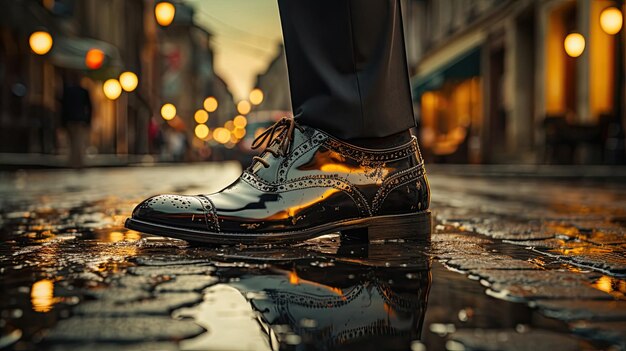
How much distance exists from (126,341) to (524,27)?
724 inches

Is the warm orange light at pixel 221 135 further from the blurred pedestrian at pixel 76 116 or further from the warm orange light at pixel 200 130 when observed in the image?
the blurred pedestrian at pixel 76 116

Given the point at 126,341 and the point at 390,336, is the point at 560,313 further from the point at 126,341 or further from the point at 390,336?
the point at 126,341

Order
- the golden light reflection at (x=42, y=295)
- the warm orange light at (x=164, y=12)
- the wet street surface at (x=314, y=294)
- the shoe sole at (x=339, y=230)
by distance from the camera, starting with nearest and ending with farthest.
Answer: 1. the wet street surface at (x=314, y=294)
2. the golden light reflection at (x=42, y=295)
3. the shoe sole at (x=339, y=230)
4. the warm orange light at (x=164, y=12)

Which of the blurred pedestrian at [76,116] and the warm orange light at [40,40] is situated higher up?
the warm orange light at [40,40]

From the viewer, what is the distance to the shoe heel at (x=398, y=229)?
2184mm

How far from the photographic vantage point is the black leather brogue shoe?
79.0 inches

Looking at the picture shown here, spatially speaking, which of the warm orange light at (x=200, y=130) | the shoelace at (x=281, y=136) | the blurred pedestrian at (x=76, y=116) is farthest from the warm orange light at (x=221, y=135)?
the shoelace at (x=281, y=136)

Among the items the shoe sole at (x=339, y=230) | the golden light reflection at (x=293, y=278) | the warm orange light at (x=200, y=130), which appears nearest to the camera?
the golden light reflection at (x=293, y=278)

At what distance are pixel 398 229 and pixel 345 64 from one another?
519mm

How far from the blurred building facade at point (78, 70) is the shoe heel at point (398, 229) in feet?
43.7

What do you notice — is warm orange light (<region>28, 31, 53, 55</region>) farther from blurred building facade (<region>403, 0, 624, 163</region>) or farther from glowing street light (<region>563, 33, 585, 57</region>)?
glowing street light (<region>563, 33, 585, 57</region>)

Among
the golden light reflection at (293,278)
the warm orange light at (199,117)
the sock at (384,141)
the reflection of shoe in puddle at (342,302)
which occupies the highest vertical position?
the warm orange light at (199,117)

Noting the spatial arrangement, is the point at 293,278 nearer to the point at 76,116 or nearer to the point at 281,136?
the point at 281,136

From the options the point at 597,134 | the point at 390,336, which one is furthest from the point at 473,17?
the point at 390,336
